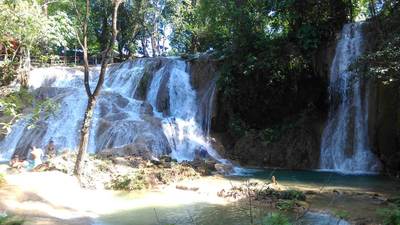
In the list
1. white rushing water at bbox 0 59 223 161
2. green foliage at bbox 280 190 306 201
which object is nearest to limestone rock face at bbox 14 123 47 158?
white rushing water at bbox 0 59 223 161

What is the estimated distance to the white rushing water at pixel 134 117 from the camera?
1956cm

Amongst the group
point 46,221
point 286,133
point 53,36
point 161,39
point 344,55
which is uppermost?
point 161,39

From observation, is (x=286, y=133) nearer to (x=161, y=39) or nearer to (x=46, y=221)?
(x=46, y=221)

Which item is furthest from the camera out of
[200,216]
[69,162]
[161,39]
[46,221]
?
[161,39]

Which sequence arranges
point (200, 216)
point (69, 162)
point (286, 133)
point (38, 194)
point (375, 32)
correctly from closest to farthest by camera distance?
point (200, 216) → point (38, 194) → point (69, 162) → point (375, 32) → point (286, 133)

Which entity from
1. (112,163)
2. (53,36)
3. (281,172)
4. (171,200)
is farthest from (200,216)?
(281,172)

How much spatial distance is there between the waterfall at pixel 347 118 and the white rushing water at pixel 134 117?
4765 mm

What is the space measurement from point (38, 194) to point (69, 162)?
3961 mm

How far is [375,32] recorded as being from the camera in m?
18.8

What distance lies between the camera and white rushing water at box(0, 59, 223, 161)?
1956 centimetres

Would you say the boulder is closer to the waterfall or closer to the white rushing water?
the white rushing water

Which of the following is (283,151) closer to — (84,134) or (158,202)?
(158,202)

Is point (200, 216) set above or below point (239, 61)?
below

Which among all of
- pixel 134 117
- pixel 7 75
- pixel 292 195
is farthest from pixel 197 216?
pixel 7 75
